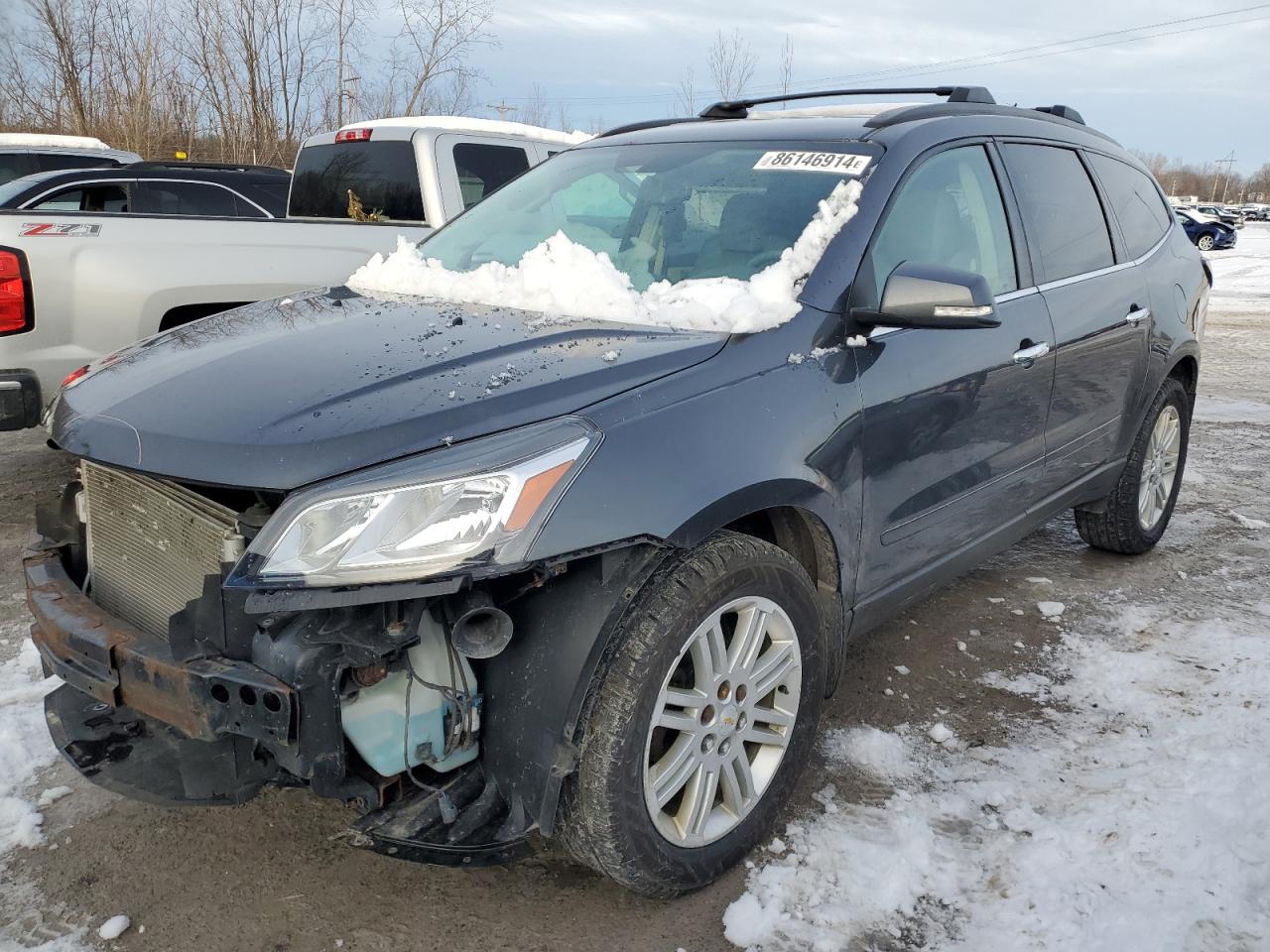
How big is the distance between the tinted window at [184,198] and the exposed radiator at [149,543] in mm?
6329

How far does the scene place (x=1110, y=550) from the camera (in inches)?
187

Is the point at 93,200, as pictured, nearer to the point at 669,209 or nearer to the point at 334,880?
the point at 669,209

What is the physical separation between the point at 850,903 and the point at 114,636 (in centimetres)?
174

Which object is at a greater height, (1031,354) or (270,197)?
(270,197)

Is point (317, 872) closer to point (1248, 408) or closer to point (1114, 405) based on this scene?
point (1114, 405)

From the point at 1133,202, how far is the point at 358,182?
4.70m

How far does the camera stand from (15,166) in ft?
37.9

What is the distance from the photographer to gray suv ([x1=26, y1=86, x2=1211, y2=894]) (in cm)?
192

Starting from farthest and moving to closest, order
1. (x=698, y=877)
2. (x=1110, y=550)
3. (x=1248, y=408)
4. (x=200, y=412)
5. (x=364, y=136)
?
(x=1248, y=408) → (x=364, y=136) → (x=1110, y=550) → (x=698, y=877) → (x=200, y=412)

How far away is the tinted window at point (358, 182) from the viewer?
6.44 m

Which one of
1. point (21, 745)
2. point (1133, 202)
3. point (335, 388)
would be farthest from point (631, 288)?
point (1133, 202)

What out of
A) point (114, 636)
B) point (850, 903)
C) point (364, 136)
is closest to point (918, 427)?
point (850, 903)

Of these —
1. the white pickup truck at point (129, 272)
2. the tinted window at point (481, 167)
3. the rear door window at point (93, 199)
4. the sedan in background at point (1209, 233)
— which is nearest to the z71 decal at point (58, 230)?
the white pickup truck at point (129, 272)

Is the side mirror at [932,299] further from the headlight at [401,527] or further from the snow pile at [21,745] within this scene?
the snow pile at [21,745]
